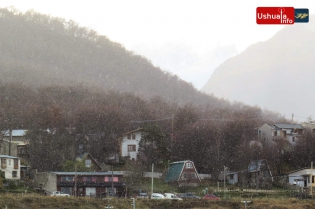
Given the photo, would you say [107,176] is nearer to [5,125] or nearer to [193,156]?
[193,156]

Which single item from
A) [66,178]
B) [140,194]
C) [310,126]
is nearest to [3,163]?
[66,178]

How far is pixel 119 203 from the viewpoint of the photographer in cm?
3002

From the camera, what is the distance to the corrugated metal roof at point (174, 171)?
4109cm

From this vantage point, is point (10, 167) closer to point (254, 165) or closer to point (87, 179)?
point (87, 179)

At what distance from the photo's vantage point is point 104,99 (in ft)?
219

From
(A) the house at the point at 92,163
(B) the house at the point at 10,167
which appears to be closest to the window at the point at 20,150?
(A) the house at the point at 92,163

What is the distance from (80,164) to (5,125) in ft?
36.5

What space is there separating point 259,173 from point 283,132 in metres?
9.67

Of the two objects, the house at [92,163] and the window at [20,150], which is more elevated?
the window at [20,150]

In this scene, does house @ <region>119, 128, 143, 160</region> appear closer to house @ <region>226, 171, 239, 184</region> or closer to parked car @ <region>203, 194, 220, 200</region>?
house @ <region>226, 171, 239, 184</region>

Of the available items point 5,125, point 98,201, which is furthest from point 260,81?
point 98,201

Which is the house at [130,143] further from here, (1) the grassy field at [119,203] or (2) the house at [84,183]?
(1) the grassy field at [119,203]

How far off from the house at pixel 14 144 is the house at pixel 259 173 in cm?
1851

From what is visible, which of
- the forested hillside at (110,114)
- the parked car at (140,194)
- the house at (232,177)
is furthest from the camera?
the forested hillside at (110,114)
